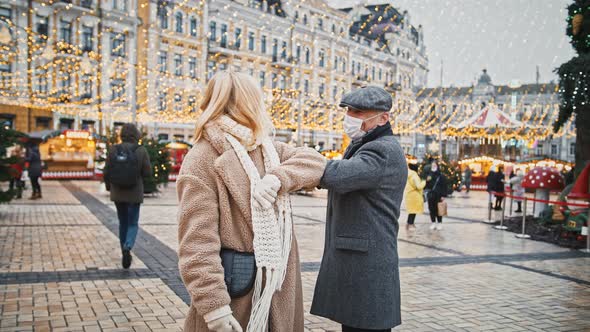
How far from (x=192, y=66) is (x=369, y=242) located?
1681 inches

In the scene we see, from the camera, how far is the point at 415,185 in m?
12.4

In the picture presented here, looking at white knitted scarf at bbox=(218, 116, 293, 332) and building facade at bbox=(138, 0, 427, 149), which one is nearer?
white knitted scarf at bbox=(218, 116, 293, 332)

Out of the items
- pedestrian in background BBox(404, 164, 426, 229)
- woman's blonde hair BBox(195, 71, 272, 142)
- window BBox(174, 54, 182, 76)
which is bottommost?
pedestrian in background BBox(404, 164, 426, 229)

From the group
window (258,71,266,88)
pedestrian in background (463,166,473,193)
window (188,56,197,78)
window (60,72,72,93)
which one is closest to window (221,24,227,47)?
window (188,56,197,78)

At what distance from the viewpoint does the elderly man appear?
270cm

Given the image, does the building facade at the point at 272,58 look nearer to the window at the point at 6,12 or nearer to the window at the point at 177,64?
the window at the point at 177,64

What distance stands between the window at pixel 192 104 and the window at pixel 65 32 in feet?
29.4

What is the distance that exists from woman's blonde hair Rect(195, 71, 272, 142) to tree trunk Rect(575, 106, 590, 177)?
508 inches

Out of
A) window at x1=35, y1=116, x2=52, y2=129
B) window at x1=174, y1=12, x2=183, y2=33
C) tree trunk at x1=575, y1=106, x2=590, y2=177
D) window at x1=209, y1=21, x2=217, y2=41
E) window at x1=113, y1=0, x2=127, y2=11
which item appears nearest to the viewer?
tree trunk at x1=575, y1=106, x2=590, y2=177

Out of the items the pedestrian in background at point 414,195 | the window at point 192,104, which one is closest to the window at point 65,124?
the window at point 192,104

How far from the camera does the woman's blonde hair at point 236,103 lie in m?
2.42

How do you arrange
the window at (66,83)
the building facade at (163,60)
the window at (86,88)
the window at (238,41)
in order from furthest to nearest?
Result: 1. the window at (238,41)
2. the window at (86,88)
3. the window at (66,83)
4. the building facade at (163,60)

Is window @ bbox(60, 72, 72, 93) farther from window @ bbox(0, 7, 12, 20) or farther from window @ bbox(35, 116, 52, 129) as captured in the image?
window @ bbox(0, 7, 12, 20)

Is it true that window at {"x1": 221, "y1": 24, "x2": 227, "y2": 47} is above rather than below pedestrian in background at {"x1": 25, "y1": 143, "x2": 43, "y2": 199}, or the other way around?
above
